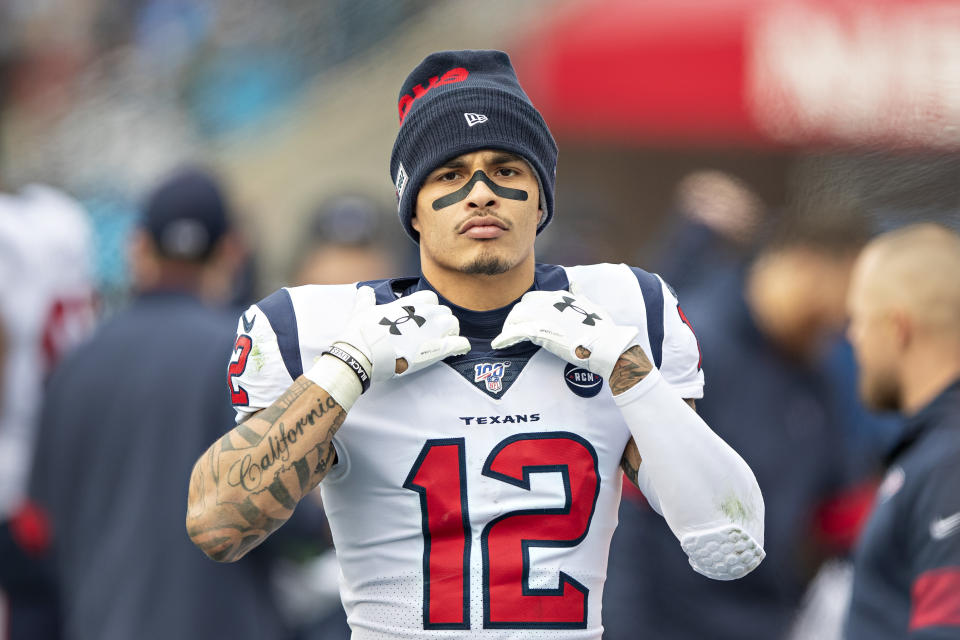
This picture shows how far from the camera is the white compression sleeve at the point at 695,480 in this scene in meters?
2.58

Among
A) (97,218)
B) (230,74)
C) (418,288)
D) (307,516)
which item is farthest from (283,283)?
(418,288)

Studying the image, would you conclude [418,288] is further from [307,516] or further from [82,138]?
[82,138]

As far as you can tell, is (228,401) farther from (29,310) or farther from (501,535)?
(501,535)

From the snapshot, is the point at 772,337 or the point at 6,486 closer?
the point at 6,486

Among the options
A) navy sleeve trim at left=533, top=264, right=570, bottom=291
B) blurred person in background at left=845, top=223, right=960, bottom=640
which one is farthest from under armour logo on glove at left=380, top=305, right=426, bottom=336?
blurred person in background at left=845, top=223, right=960, bottom=640

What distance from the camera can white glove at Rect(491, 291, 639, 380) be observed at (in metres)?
2.60

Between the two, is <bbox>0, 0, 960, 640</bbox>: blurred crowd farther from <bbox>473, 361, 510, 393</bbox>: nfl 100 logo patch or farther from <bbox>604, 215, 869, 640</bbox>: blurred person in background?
<bbox>473, 361, 510, 393</bbox>: nfl 100 logo patch

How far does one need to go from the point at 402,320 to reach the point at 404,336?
39mm

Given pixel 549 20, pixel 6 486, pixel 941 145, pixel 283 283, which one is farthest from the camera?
pixel 549 20

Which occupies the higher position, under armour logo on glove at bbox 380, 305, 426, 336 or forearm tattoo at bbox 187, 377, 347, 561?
under armour logo on glove at bbox 380, 305, 426, 336

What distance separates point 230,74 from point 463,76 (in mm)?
9365

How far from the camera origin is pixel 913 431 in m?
3.92

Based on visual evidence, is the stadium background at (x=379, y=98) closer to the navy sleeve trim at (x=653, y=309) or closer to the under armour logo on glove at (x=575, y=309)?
the navy sleeve trim at (x=653, y=309)

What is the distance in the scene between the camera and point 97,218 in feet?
30.6
